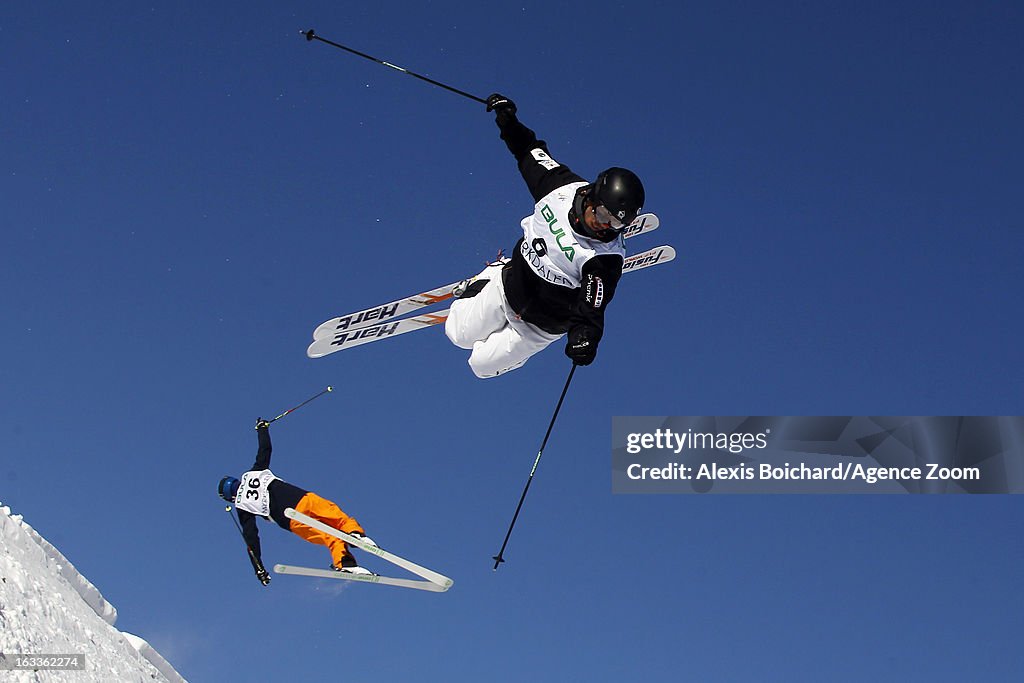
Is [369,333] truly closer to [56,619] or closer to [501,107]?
[501,107]

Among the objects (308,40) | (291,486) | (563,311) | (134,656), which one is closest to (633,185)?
(563,311)

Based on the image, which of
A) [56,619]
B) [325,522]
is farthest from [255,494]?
[56,619]

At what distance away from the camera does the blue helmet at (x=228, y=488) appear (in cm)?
1169

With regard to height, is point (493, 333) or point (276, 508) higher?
point (493, 333)

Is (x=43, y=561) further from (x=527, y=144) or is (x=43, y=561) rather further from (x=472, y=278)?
(x=527, y=144)

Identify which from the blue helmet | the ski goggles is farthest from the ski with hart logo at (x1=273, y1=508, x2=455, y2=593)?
the ski goggles

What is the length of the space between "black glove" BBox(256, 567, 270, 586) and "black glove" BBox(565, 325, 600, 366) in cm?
473

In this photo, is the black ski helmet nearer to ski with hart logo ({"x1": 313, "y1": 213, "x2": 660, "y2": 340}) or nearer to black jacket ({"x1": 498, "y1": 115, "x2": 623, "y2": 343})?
black jacket ({"x1": 498, "y1": 115, "x2": 623, "y2": 343})

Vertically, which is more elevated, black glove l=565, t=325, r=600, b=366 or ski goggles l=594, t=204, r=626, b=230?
ski goggles l=594, t=204, r=626, b=230

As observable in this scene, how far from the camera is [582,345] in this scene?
25.1 ft

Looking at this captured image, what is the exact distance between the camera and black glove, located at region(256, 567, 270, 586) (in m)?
10.7

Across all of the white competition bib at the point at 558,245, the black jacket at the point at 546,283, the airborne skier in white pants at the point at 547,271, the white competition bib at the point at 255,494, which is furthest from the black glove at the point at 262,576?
the white competition bib at the point at 558,245

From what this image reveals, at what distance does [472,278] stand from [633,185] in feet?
8.25

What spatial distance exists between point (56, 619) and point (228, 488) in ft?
21.7
